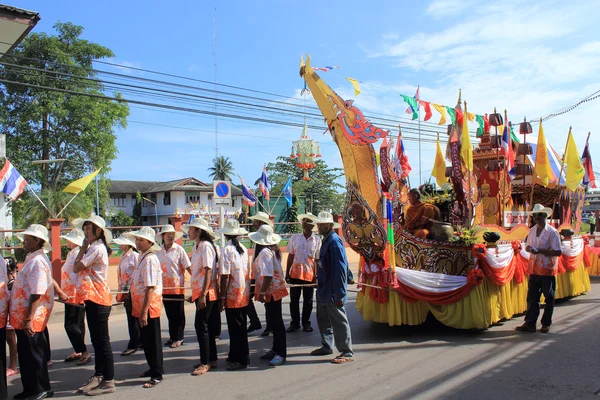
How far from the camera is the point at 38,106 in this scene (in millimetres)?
24609

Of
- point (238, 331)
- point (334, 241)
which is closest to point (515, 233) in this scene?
point (334, 241)

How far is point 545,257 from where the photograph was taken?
7.04 metres

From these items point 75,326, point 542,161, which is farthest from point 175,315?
point 542,161

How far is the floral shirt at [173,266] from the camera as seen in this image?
6.35 metres

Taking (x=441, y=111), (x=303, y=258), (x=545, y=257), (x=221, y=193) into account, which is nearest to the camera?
(x=545, y=257)

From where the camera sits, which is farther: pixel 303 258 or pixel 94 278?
pixel 303 258

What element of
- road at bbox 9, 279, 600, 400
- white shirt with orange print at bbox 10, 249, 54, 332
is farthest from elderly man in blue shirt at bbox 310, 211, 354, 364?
white shirt with orange print at bbox 10, 249, 54, 332

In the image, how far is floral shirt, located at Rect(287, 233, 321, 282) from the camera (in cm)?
727

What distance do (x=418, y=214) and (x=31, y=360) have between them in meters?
5.54

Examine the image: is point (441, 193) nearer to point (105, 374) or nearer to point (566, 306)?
point (566, 306)

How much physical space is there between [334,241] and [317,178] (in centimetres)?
3473

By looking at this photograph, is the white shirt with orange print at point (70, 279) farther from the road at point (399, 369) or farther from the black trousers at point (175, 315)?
the black trousers at point (175, 315)

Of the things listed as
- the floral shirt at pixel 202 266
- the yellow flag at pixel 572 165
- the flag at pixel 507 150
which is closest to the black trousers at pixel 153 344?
the floral shirt at pixel 202 266

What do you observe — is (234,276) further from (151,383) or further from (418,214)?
(418,214)
